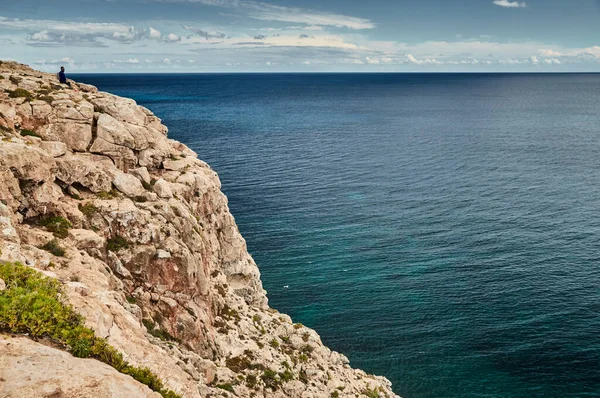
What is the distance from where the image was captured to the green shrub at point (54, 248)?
2814 cm

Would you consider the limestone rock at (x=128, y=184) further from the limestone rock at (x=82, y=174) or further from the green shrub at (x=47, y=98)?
the green shrub at (x=47, y=98)

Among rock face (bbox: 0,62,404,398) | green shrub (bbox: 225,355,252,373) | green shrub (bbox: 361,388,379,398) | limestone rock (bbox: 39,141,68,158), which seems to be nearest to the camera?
rock face (bbox: 0,62,404,398)

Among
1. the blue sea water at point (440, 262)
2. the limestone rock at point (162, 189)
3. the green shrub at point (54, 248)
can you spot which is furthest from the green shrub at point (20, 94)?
the blue sea water at point (440, 262)

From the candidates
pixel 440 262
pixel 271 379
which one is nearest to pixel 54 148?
pixel 271 379

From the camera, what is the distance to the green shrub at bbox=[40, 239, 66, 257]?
2814cm

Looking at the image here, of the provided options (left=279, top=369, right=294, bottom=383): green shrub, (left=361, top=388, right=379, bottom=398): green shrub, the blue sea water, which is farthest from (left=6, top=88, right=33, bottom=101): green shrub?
the blue sea water

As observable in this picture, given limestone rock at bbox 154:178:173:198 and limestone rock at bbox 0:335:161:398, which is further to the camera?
limestone rock at bbox 154:178:173:198

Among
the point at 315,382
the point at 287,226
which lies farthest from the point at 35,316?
the point at 287,226

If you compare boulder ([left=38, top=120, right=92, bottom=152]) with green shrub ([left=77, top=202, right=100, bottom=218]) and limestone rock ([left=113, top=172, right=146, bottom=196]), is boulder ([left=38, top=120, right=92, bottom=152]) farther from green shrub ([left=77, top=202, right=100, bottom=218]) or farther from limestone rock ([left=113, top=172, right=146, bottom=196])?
green shrub ([left=77, top=202, right=100, bottom=218])

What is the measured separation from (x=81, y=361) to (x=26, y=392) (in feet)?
8.61

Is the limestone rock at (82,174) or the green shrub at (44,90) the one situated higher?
the green shrub at (44,90)

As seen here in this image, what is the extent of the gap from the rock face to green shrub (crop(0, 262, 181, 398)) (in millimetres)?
870

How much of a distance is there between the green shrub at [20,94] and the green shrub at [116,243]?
52.6 feet

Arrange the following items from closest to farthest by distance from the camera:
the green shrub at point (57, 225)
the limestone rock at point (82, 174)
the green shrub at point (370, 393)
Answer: the green shrub at point (57, 225) < the limestone rock at point (82, 174) < the green shrub at point (370, 393)
